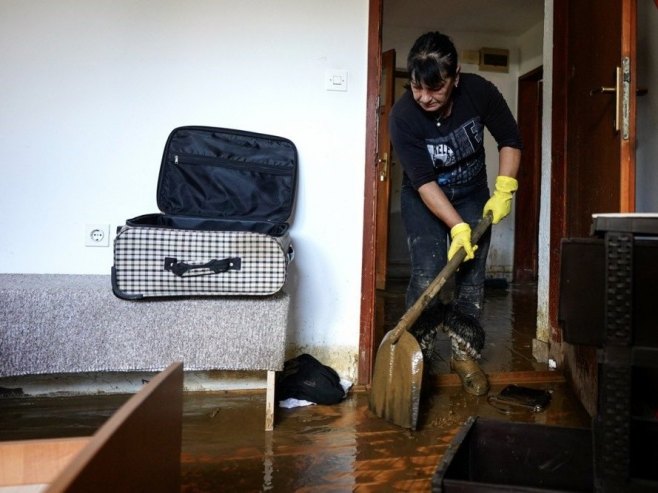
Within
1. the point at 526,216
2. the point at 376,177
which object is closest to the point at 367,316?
the point at 376,177

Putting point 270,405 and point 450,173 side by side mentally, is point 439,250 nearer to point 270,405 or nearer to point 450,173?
point 450,173

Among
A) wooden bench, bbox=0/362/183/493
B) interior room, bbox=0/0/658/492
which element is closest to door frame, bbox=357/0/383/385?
interior room, bbox=0/0/658/492

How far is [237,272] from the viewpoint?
1.46m

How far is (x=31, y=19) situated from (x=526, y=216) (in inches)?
167

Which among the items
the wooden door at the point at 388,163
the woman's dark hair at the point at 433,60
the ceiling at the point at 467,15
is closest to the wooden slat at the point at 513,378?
→ the woman's dark hair at the point at 433,60

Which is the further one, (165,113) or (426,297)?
(165,113)

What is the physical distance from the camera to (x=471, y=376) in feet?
6.23

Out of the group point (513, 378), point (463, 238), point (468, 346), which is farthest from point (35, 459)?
point (513, 378)

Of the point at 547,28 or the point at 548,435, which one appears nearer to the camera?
the point at 548,435

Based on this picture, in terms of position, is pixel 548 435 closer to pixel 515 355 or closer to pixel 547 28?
pixel 515 355

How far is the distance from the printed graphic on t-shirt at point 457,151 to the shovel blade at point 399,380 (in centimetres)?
61

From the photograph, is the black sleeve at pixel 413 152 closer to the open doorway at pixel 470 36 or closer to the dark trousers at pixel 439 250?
the dark trousers at pixel 439 250

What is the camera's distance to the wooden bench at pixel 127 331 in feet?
4.77

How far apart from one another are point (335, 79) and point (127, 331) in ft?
3.77
